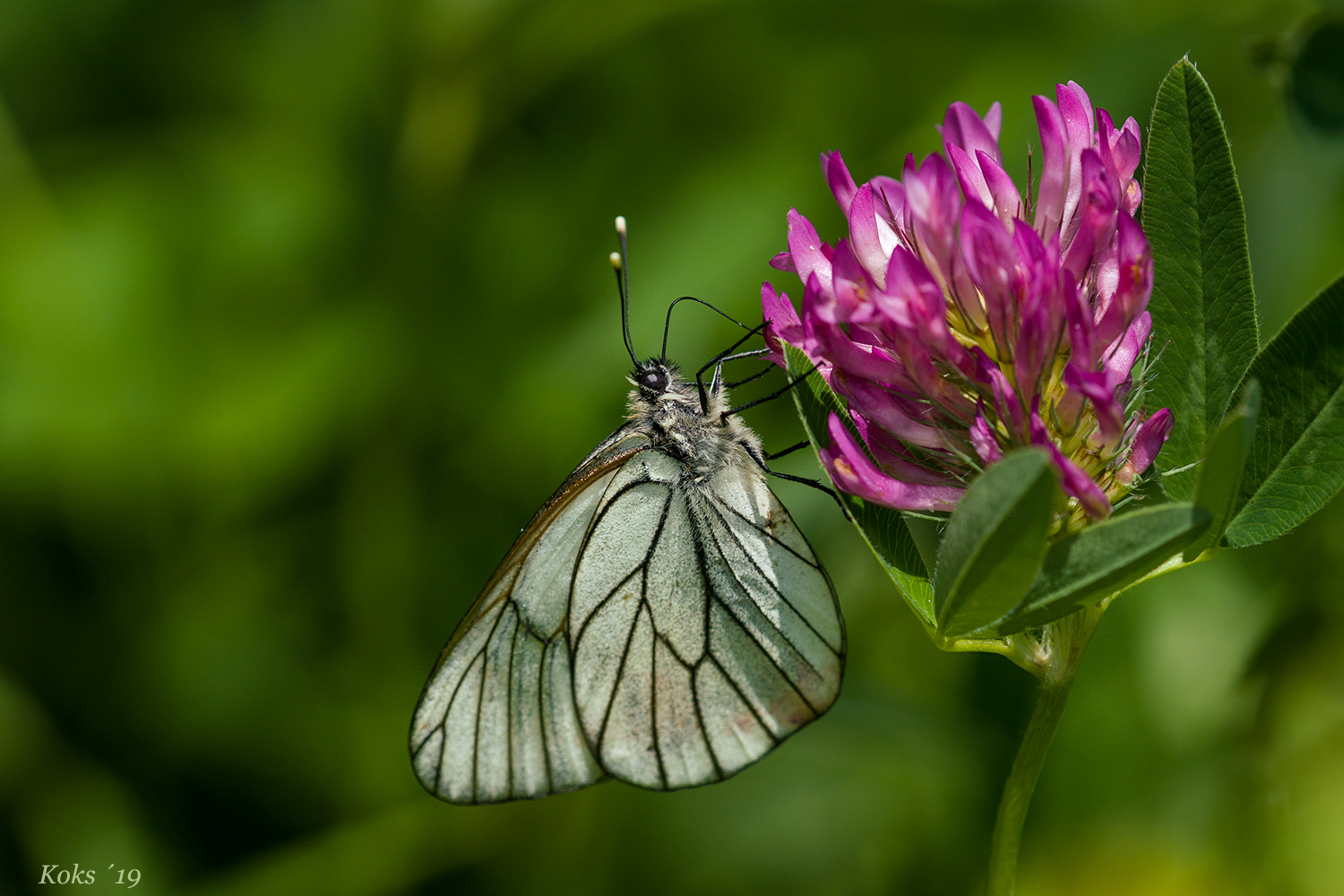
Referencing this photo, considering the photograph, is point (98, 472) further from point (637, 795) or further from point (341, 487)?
point (637, 795)

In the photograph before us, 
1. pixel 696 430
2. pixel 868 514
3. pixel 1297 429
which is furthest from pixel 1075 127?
pixel 696 430

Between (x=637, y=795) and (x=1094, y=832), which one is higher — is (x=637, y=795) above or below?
above

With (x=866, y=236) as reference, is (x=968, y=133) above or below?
above

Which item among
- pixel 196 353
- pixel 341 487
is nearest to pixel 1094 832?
pixel 341 487

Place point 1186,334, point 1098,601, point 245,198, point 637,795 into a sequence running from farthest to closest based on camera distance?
point 245,198 → point 637,795 → point 1186,334 → point 1098,601

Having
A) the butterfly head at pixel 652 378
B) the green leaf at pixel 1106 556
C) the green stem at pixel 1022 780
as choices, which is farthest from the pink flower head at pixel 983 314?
the butterfly head at pixel 652 378

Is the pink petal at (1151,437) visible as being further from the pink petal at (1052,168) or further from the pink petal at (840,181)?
the pink petal at (840,181)

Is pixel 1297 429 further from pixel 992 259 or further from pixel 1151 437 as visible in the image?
pixel 992 259
